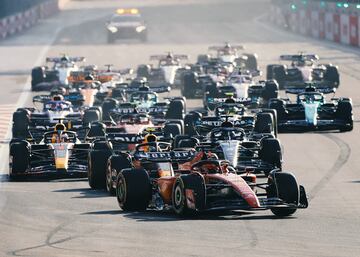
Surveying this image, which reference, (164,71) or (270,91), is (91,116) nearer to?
(270,91)

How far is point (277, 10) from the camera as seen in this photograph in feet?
323

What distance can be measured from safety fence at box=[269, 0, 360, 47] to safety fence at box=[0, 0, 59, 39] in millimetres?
16827

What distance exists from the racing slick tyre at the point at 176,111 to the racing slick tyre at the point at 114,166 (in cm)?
1142

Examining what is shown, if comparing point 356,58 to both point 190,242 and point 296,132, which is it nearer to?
point 296,132

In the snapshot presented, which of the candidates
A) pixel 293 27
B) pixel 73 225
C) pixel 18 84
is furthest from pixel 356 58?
pixel 73 225

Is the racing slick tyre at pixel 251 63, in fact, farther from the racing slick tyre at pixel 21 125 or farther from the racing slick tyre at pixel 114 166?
the racing slick tyre at pixel 114 166

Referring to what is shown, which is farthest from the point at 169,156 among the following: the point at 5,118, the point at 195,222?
the point at 5,118

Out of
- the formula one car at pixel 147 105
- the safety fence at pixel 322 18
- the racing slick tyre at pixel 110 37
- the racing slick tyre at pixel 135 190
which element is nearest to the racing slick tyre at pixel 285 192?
the racing slick tyre at pixel 135 190

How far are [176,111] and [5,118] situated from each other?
7.58 meters

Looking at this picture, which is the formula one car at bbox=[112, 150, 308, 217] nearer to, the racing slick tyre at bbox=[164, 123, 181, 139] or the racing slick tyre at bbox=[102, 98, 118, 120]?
the racing slick tyre at bbox=[164, 123, 181, 139]

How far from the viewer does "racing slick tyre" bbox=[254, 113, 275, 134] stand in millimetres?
32875

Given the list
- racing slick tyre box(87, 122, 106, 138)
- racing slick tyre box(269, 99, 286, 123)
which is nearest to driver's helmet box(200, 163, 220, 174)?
racing slick tyre box(87, 122, 106, 138)

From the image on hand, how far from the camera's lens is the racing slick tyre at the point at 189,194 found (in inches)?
874

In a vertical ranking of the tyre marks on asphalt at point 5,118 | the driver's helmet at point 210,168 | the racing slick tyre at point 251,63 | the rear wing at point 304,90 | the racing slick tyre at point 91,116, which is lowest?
the tyre marks on asphalt at point 5,118
